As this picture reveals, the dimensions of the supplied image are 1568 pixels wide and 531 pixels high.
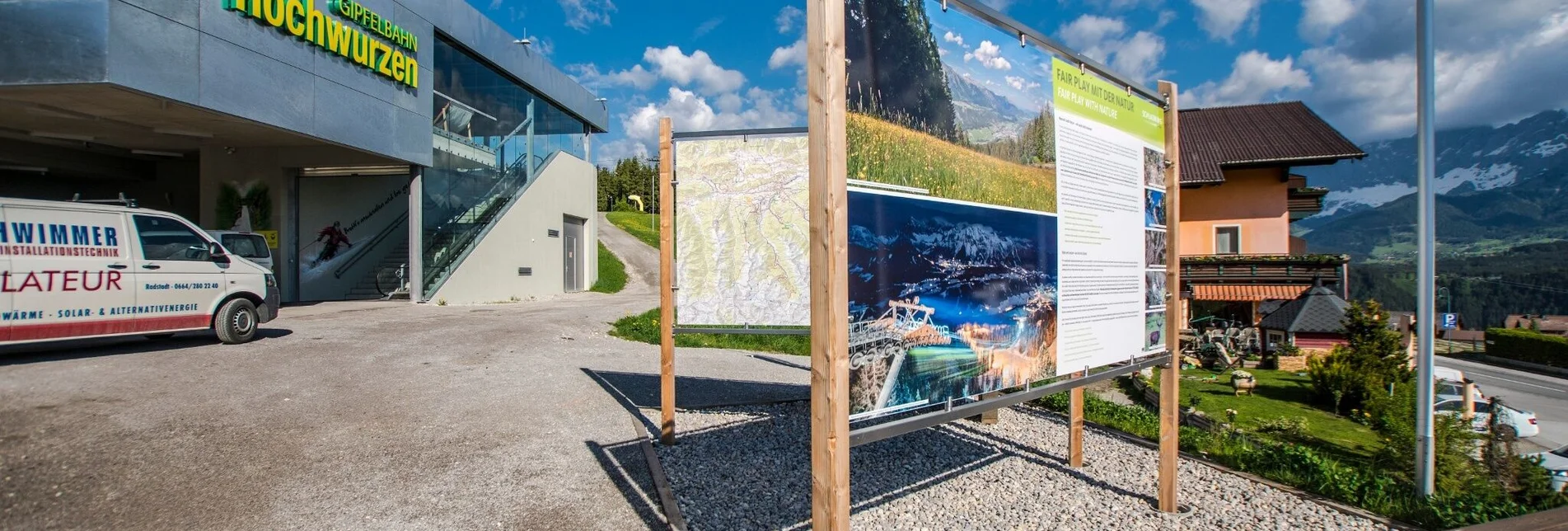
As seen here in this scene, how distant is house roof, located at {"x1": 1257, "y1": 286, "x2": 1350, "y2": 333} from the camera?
19.9 metres

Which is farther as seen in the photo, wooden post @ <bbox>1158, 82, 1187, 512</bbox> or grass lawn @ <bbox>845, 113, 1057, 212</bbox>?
wooden post @ <bbox>1158, 82, 1187, 512</bbox>

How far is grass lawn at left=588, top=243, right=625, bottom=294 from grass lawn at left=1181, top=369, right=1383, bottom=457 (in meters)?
22.2

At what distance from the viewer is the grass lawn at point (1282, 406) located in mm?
9258

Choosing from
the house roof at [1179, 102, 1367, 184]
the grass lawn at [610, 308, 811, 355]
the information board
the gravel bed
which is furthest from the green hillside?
the information board

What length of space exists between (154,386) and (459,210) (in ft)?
44.7

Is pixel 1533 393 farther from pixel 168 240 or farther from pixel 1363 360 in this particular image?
pixel 168 240

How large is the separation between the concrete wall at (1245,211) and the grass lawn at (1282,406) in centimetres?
977

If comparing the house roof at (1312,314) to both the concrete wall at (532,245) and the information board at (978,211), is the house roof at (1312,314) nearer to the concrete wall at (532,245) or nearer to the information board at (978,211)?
the information board at (978,211)

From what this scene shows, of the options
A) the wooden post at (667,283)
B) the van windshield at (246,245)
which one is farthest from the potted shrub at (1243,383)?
the van windshield at (246,245)

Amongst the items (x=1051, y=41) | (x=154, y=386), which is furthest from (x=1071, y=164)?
(x=154, y=386)

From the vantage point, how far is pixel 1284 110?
30625 mm

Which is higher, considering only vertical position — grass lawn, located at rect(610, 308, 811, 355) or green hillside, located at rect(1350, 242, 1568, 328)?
grass lawn, located at rect(610, 308, 811, 355)

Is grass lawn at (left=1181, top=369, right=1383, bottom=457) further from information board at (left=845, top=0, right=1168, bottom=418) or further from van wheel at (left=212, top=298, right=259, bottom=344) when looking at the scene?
van wheel at (left=212, top=298, right=259, bottom=344)

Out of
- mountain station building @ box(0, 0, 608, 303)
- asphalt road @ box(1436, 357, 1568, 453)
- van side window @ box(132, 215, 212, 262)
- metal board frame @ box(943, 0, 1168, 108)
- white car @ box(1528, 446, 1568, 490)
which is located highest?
mountain station building @ box(0, 0, 608, 303)
